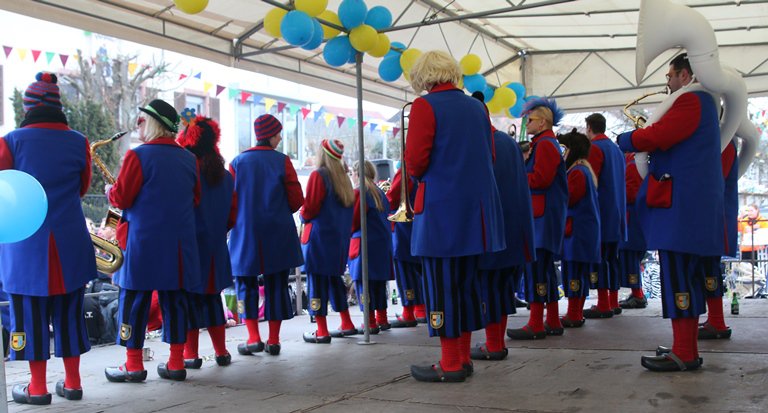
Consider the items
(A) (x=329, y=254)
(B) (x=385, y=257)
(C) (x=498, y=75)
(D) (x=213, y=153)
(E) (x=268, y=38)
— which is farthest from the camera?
(C) (x=498, y=75)

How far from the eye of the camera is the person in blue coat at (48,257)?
12.6 ft

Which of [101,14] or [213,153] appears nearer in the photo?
[213,153]

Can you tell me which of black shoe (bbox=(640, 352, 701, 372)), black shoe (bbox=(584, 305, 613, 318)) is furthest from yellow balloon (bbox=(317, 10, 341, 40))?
black shoe (bbox=(640, 352, 701, 372))

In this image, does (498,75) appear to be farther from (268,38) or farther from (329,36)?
(329,36)

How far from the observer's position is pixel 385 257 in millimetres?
6613

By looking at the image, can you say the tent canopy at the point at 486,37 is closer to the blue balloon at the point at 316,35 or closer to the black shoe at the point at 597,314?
the blue balloon at the point at 316,35

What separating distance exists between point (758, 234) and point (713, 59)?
11231 mm

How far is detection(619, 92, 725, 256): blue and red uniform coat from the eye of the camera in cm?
380

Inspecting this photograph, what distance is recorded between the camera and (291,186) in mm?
5438

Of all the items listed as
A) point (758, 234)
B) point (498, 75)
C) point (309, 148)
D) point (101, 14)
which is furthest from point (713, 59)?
point (309, 148)

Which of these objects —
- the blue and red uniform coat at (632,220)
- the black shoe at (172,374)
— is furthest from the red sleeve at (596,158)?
the black shoe at (172,374)

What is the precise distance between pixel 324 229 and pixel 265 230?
0.72m

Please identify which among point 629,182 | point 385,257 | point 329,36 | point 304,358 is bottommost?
point 304,358

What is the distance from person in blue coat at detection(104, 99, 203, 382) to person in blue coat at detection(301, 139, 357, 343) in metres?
1.47
